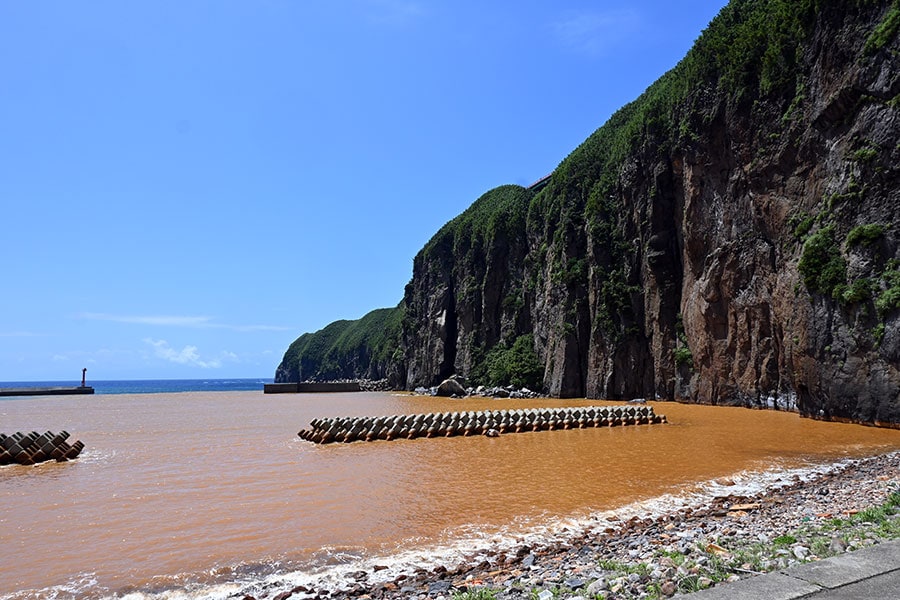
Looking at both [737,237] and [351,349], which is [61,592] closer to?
[737,237]

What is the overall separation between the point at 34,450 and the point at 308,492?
14.3 metres

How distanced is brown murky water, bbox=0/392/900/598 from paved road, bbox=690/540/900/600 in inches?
248

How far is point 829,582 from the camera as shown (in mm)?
5359

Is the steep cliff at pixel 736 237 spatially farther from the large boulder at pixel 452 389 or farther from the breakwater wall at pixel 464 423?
the breakwater wall at pixel 464 423

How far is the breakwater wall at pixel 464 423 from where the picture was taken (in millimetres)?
27406

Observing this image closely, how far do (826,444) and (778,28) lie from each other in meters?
28.9

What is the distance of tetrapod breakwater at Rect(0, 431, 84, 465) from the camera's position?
22109 millimetres

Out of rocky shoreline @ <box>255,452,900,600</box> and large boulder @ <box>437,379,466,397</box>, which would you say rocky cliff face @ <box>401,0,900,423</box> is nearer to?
large boulder @ <box>437,379,466,397</box>

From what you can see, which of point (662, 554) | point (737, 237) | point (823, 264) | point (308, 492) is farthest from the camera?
point (737, 237)

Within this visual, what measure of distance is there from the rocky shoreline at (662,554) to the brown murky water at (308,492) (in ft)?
5.01

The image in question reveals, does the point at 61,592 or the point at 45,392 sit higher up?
the point at 61,592

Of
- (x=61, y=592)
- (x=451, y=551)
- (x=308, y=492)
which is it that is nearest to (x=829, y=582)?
(x=451, y=551)

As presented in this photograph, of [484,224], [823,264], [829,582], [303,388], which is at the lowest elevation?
[303,388]

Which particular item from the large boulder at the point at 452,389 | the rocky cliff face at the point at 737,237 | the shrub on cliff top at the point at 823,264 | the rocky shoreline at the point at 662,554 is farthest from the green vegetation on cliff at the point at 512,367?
the rocky shoreline at the point at 662,554
